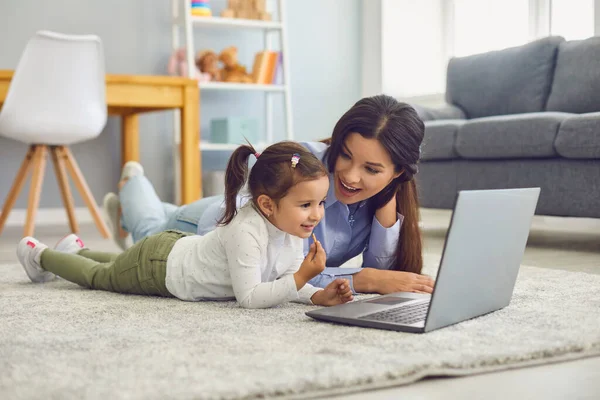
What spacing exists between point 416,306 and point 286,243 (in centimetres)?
30

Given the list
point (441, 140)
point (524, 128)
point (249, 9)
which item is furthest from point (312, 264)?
point (249, 9)

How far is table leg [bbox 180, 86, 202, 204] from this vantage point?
11.8ft

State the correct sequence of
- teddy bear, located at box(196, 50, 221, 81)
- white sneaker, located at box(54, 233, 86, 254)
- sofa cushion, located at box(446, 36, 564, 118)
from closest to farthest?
white sneaker, located at box(54, 233, 86, 254), sofa cushion, located at box(446, 36, 564, 118), teddy bear, located at box(196, 50, 221, 81)

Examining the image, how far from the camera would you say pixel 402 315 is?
1.31 m

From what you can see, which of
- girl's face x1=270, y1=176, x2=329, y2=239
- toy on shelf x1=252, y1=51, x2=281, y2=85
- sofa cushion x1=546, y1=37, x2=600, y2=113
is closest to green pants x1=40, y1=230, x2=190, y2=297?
girl's face x1=270, y1=176, x2=329, y2=239

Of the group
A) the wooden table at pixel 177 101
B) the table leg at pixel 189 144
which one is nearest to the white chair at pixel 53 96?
the wooden table at pixel 177 101

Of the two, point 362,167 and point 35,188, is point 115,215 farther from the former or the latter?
point 362,167

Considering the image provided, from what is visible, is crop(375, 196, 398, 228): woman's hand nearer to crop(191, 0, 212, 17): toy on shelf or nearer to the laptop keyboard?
the laptop keyboard

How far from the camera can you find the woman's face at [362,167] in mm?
1593

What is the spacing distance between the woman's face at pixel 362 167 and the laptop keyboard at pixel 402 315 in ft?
1.08

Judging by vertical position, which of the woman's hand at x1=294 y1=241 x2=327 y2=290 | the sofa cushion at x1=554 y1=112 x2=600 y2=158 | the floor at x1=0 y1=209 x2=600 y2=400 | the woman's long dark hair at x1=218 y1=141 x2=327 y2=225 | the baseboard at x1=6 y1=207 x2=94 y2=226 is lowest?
the baseboard at x1=6 y1=207 x2=94 y2=226

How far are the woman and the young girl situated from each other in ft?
0.49

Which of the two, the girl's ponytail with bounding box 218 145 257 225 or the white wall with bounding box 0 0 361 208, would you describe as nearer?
the girl's ponytail with bounding box 218 145 257 225

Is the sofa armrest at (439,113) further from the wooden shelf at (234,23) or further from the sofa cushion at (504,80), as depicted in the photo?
the wooden shelf at (234,23)
